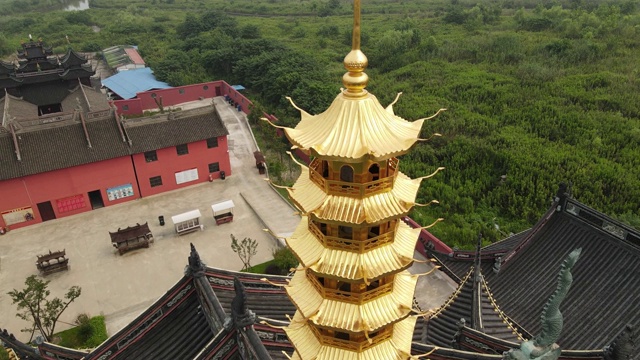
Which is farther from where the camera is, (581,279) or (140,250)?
(140,250)

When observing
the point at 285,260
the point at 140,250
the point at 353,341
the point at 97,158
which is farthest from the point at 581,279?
the point at 97,158

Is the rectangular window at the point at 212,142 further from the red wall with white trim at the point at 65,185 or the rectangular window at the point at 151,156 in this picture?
the red wall with white trim at the point at 65,185

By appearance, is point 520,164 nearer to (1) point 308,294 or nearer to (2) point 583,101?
(2) point 583,101

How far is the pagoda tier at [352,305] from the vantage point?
10.8 metres

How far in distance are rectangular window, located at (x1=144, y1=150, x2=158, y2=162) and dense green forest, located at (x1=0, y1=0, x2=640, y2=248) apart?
10177 mm

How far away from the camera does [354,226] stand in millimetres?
9891

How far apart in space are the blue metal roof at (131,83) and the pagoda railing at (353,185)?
177 ft

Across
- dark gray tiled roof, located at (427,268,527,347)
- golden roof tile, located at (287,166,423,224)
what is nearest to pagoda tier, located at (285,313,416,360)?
golden roof tile, located at (287,166,423,224)

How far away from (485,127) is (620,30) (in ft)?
170

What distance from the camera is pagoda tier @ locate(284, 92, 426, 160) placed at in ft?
31.3

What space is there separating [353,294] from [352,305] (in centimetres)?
32

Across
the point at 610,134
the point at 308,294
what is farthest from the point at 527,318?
the point at 610,134

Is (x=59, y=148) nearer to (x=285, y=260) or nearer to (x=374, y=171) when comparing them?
(x=285, y=260)

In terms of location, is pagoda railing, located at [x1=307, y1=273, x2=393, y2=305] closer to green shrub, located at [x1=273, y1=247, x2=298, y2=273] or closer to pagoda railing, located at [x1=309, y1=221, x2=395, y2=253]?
pagoda railing, located at [x1=309, y1=221, x2=395, y2=253]
